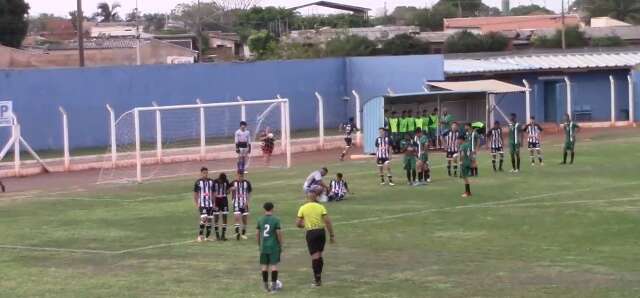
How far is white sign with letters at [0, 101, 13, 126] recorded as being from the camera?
48.4m

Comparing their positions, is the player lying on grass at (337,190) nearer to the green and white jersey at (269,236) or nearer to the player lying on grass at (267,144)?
the player lying on grass at (267,144)

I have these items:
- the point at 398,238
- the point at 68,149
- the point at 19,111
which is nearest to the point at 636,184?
the point at 398,238

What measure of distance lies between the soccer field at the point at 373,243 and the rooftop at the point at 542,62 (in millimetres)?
24603

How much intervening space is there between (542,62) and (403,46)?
2287 centimetres

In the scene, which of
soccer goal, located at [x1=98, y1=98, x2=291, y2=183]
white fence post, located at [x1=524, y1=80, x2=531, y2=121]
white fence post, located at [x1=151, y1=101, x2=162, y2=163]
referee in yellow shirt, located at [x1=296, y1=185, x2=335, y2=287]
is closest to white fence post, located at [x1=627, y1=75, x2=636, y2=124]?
white fence post, located at [x1=524, y1=80, x2=531, y2=121]

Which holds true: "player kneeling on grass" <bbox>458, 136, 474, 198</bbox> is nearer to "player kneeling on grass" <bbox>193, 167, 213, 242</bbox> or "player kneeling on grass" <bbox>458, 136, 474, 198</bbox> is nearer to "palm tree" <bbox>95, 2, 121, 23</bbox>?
"player kneeling on grass" <bbox>193, 167, 213, 242</bbox>

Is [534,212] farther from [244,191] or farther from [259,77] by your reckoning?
[259,77]

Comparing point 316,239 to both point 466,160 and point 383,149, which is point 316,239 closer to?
point 466,160

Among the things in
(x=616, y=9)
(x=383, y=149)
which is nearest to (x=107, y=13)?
(x=616, y=9)

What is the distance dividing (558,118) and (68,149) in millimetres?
28430

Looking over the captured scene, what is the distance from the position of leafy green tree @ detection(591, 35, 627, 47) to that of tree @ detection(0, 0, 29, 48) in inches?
1663

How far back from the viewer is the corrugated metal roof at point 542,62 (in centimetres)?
6656

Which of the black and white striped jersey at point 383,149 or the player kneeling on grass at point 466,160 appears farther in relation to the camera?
the black and white striped jersey at point 383,149

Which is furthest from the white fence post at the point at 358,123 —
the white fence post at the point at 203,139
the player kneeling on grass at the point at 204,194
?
the player kneeling on grass at the point at 204,194
